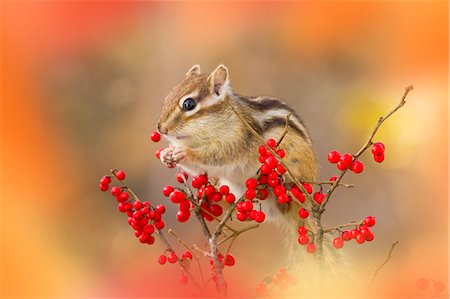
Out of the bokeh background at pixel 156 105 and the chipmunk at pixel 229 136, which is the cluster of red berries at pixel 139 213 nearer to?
the chipmunk at pixel 229 136

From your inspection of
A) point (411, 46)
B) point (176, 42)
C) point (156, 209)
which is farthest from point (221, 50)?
point (156, 209)

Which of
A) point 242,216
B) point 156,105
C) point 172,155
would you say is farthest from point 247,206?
point 156,105

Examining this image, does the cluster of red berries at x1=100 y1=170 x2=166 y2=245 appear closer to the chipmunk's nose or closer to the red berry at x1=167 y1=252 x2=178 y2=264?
the red berry at x1=167 y1=252 x2=178 y2=264

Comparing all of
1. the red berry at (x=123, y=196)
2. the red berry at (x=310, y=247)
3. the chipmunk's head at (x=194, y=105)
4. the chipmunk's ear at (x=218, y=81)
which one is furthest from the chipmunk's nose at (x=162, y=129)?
the red berry at (x=310, y=247)

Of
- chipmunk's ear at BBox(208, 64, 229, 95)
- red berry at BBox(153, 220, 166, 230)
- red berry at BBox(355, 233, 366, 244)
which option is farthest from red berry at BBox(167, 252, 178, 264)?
chipmunk's ear at BBox(208, 64, 229, 95)

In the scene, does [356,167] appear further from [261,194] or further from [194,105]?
[194,105]

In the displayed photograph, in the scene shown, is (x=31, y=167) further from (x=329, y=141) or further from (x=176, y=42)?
(x=329, y=141)

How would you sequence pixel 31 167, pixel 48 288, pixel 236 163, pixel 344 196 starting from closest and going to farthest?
pixel 236 163 < pixel 48 288 < pixel 31 167 < pixel 344 196
